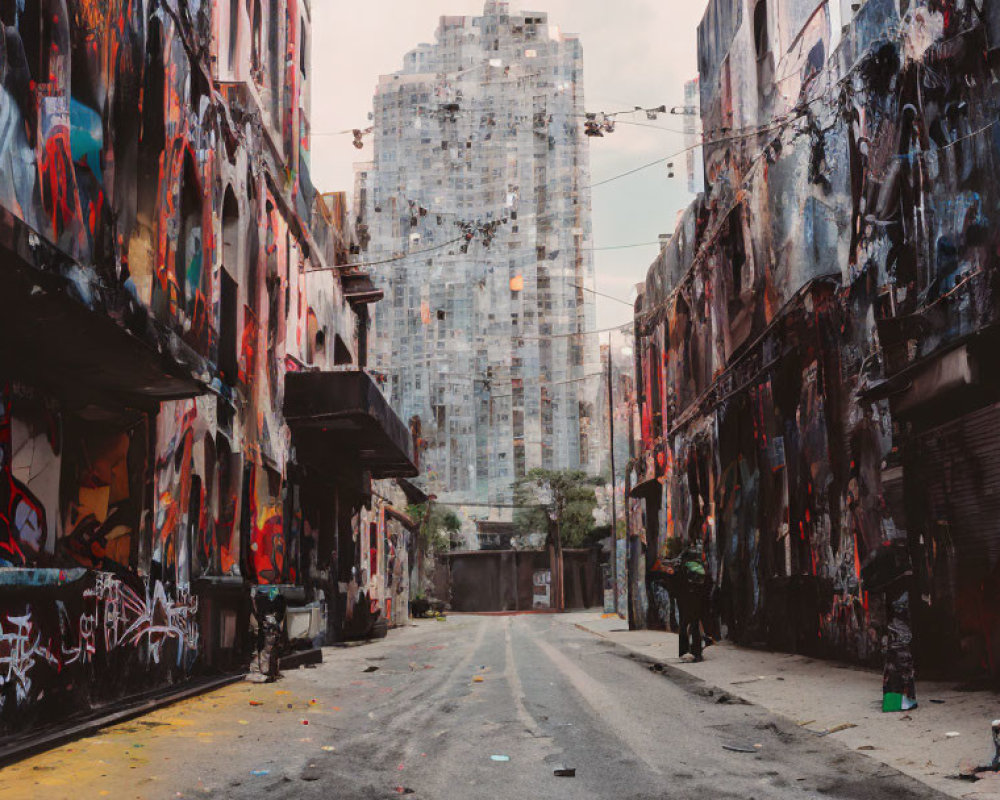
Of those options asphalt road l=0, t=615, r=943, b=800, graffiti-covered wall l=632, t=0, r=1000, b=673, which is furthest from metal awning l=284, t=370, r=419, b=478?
asphalt road l=0, t=615, r=943, b=800

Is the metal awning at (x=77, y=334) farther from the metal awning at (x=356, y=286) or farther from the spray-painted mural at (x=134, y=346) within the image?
the metal awning at (x=356, y=286)

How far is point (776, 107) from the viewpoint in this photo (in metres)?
16.4

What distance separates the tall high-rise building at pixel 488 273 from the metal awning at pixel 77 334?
82.4 metres

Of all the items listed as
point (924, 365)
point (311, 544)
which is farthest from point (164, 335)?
point (311, 544)

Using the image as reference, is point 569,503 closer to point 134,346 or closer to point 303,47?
→ point 303,47

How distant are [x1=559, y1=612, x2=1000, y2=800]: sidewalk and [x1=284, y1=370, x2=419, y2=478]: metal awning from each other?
6.97 meters

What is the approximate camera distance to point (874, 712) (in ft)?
28.2

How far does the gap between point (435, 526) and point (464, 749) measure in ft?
195

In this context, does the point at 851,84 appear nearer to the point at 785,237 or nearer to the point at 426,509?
the point at 785,237

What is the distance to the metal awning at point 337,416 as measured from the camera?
18.2 metres

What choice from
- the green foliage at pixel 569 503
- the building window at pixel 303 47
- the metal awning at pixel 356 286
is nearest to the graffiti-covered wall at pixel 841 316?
the metal awning at pixel 356 286

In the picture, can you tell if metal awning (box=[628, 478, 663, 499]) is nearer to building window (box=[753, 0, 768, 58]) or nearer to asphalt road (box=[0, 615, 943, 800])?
building window (box=[753, 0, 768, 58])

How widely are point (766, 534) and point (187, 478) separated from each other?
367 inches

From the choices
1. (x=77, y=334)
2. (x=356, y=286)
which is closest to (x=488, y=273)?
(x=356, y=286)
